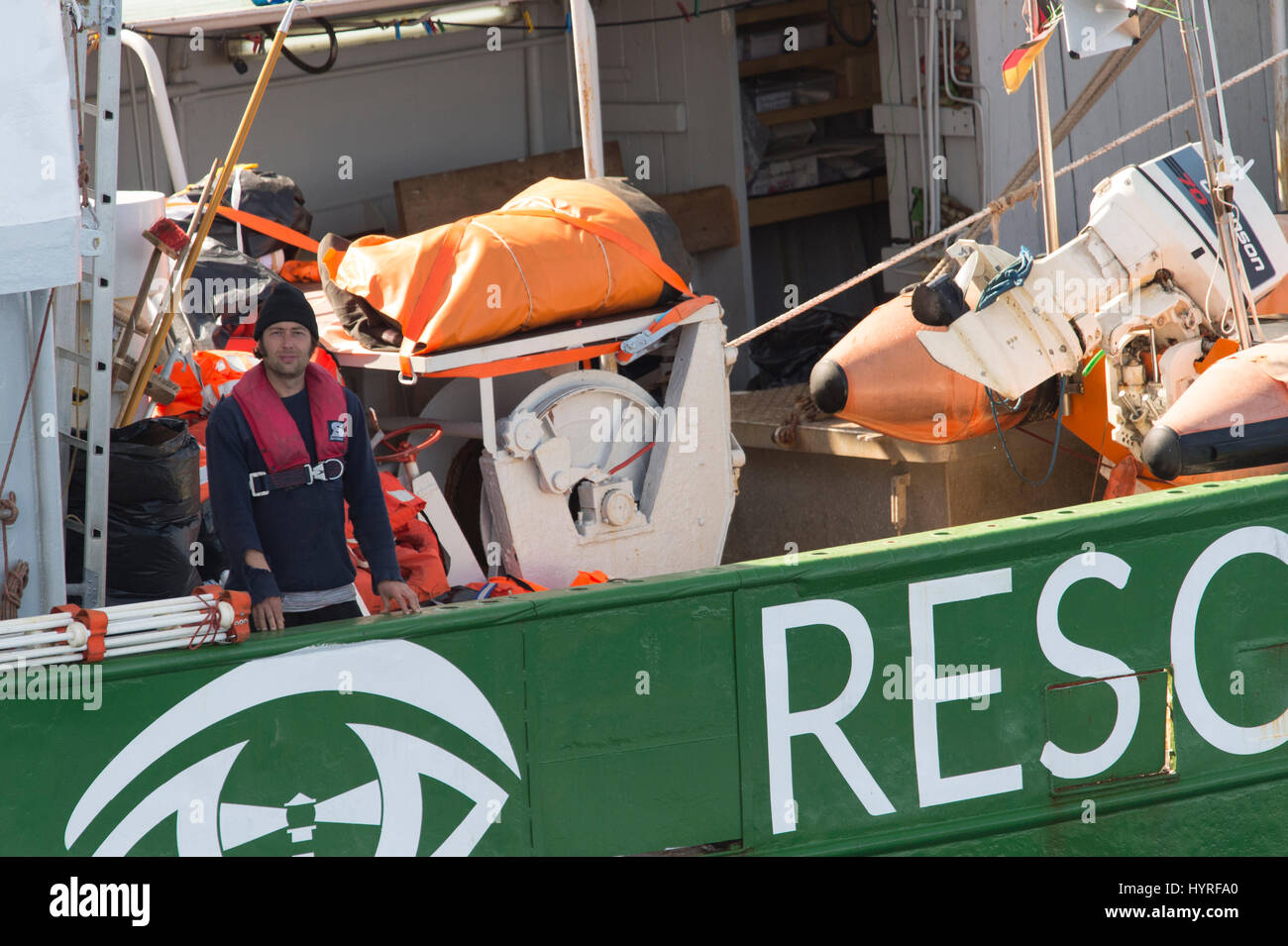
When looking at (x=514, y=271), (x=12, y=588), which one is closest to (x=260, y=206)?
(x=514, y=271)

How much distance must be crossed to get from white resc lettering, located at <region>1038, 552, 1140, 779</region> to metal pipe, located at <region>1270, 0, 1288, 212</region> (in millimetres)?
3317

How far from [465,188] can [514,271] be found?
2.95 meters

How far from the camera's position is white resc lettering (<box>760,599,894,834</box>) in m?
3.45

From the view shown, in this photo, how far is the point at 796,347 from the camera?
7.10 meters

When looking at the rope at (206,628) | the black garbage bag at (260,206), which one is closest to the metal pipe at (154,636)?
the rope at (206,628)

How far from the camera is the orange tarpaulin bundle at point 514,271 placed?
4.53 metres

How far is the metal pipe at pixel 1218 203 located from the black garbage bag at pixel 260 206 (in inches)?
125

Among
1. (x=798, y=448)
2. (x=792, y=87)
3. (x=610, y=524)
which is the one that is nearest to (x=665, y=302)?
(x=610, y=524)

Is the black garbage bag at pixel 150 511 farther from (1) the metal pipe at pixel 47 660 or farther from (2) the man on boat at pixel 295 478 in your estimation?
(1) the metal pipe at pixel 47 660

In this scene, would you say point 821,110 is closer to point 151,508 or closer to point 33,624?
point 151,508

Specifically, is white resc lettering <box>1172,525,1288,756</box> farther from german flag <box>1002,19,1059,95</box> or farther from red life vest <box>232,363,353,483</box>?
red life vest <box>232,363,353,483</box>

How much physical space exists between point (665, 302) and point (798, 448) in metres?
1.12

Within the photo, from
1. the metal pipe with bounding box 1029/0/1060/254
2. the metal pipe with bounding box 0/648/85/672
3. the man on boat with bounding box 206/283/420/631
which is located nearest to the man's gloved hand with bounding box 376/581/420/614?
the man on boat with bounding box 206/283/420/631
